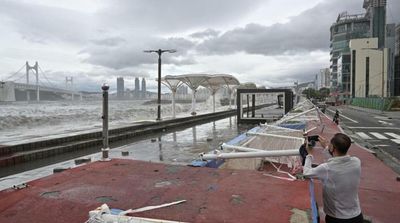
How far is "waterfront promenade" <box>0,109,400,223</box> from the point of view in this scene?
3354 mm

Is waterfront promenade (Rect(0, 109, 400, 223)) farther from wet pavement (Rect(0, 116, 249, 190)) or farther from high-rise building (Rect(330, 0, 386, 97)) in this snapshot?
high-rise building (Rect(330, 0, 386, 97))

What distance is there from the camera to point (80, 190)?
4168mm

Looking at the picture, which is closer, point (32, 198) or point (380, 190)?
point (32, 198)

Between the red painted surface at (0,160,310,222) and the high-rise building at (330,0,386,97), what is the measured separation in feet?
294

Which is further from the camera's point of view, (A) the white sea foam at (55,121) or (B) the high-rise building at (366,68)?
(B) the high-rise building at (366,68)

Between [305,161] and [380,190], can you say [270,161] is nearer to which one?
[380,190]

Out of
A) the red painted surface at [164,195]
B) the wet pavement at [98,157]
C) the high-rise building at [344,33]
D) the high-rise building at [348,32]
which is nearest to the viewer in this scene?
the red painted surface at [164,195]

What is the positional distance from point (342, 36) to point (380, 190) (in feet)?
364

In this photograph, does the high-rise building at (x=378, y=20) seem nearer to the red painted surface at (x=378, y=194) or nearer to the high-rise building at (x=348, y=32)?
the high-rise building at (x=348, y=32)

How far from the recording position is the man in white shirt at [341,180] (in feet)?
10.3

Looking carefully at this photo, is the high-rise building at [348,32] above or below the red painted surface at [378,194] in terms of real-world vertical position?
above

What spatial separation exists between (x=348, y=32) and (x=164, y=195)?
375 ft

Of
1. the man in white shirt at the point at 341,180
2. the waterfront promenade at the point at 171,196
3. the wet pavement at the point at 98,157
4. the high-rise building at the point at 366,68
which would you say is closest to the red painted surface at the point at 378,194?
the waterfront promenade at the point at 171,196

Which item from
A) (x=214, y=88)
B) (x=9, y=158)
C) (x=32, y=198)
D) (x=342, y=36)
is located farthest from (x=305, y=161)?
(x=342, y=36)
